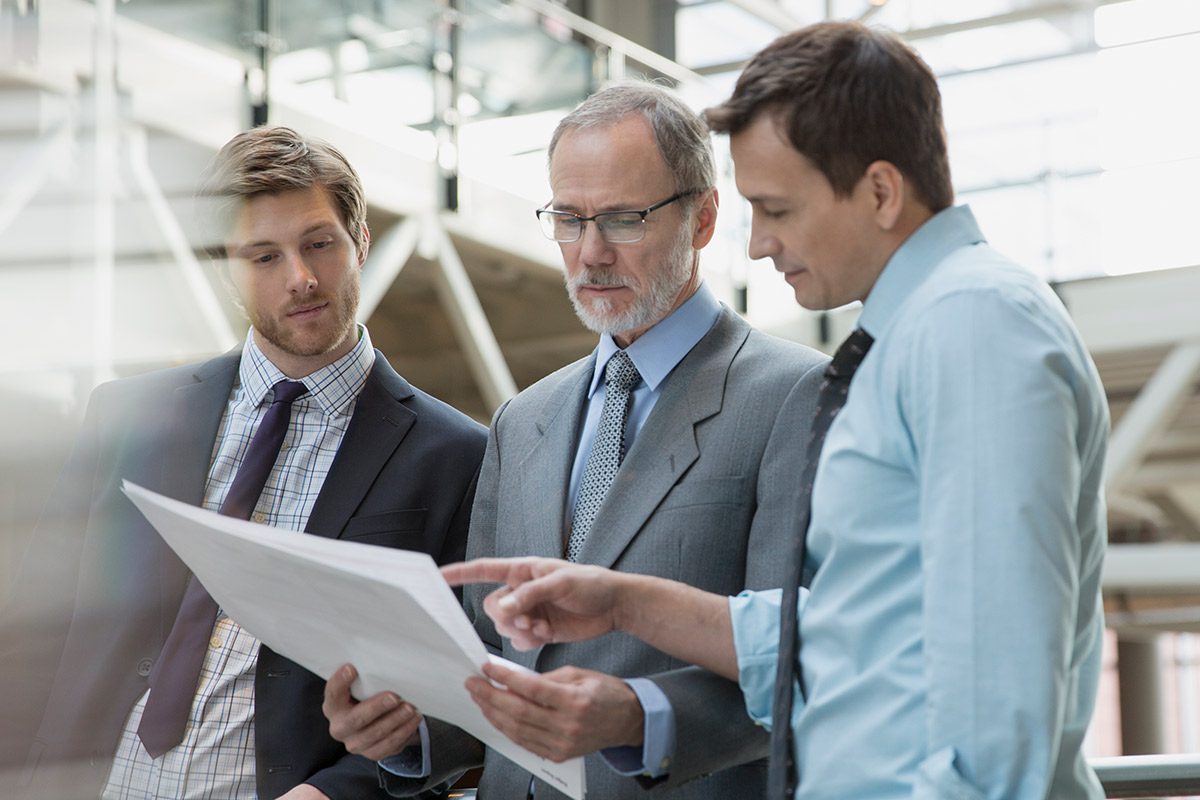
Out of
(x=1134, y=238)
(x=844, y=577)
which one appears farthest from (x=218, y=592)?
(x=1134, y=238)

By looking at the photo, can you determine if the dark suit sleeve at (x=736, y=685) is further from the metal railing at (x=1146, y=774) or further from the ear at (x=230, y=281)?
the ear at (x=230, y=281)

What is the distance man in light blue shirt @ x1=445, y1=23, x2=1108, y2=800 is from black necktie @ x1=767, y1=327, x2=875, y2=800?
0.05 feet

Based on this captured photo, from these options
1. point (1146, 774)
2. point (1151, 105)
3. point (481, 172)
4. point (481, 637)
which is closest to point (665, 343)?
point (481, 637)

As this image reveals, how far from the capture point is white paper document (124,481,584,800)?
1529mm

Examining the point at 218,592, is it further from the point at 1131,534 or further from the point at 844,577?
the point at 1131,534

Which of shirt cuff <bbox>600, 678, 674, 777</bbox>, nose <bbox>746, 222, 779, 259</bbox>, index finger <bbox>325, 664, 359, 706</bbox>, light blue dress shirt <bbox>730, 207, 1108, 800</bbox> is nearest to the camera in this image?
light blue dress shirt <bbox>730, 207, 1108, 800</bbox>

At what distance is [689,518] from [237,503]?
2.70 feet

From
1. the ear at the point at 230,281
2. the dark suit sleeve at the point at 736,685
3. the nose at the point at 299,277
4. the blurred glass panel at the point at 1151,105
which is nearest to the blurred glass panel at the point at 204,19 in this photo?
the ear at the point at 230,281

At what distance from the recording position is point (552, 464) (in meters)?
2.21

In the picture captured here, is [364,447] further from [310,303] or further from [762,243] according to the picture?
[762,243]

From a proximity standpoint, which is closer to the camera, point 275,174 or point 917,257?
point 917,257

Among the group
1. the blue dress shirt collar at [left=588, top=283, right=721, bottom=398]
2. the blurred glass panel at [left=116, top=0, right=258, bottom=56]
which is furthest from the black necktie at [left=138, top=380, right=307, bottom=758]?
the blurred glass panel at [left=116, top=0, right=258, bottom=56]

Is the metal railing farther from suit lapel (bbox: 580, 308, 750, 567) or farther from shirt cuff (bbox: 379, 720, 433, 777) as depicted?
shirt cuff (bbox: 379, 720, 433, 777)

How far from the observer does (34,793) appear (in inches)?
94.1
